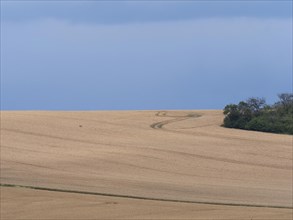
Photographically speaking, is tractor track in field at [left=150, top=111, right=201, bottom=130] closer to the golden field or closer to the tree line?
the golden field

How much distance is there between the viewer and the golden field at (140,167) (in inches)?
874

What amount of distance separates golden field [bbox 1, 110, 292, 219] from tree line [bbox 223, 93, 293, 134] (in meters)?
1.28

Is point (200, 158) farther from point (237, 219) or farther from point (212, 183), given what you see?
point (237, 219)

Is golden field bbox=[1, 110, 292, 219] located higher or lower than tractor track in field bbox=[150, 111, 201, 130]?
lower

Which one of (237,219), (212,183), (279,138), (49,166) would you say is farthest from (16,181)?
(279,138)

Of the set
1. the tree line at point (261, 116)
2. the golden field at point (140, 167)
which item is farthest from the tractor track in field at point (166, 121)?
the tree line at point (261, 116)

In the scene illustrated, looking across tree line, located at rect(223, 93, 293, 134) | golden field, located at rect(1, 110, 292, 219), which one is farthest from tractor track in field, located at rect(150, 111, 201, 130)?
Result: tree line, located at rect(223, 93, 293, 134)

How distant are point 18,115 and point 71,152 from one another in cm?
1375

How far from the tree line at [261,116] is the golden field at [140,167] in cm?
128

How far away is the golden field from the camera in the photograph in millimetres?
22188

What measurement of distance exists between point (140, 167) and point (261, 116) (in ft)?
47.8

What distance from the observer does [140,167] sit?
32875 mm

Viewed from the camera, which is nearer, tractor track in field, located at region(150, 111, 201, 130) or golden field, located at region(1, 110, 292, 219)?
golden field, located at region(1, 110, 292, 219)

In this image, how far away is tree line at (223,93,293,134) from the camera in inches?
1743
